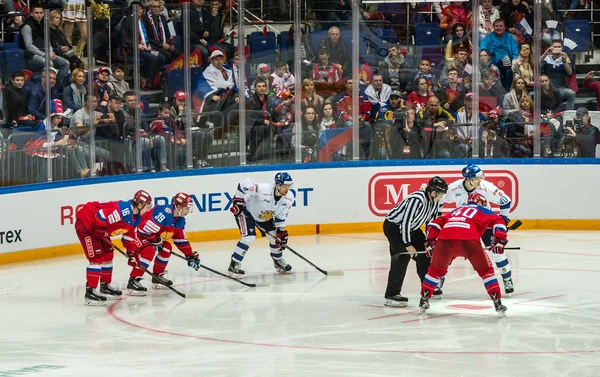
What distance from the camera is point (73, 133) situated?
12.5m

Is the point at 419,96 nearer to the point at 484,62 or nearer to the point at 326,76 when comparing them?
the point at 484,62

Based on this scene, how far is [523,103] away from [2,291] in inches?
271

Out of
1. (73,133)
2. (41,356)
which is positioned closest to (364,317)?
(41,356)

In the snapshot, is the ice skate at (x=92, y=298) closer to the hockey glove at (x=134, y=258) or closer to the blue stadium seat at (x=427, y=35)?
the hockey glove at (x=134, y=258)

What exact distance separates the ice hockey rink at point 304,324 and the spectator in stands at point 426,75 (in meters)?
2.69

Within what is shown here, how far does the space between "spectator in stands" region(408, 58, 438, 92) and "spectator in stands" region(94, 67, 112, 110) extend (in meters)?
3.76

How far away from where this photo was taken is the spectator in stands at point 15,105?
1196 centimetres

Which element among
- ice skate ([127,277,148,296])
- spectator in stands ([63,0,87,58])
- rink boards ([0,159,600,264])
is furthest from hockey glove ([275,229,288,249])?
spectator in stands ([63,0,87,58])

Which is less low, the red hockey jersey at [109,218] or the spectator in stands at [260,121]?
the spectator in stands at [260,121]

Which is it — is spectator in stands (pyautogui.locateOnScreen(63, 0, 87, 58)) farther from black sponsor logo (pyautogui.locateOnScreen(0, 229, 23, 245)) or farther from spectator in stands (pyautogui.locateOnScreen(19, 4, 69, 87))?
black sponsor logo (pyautogui.locateOnScreen(0, 229, 23, 245))

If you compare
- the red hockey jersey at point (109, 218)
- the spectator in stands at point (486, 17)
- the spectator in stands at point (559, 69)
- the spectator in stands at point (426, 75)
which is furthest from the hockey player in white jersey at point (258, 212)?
the spectator in stands at point (559, 69)

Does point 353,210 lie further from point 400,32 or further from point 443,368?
point 443,368

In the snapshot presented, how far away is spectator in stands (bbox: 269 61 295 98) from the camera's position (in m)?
13.7

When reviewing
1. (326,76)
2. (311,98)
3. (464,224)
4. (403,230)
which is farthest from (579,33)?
(464,224)
